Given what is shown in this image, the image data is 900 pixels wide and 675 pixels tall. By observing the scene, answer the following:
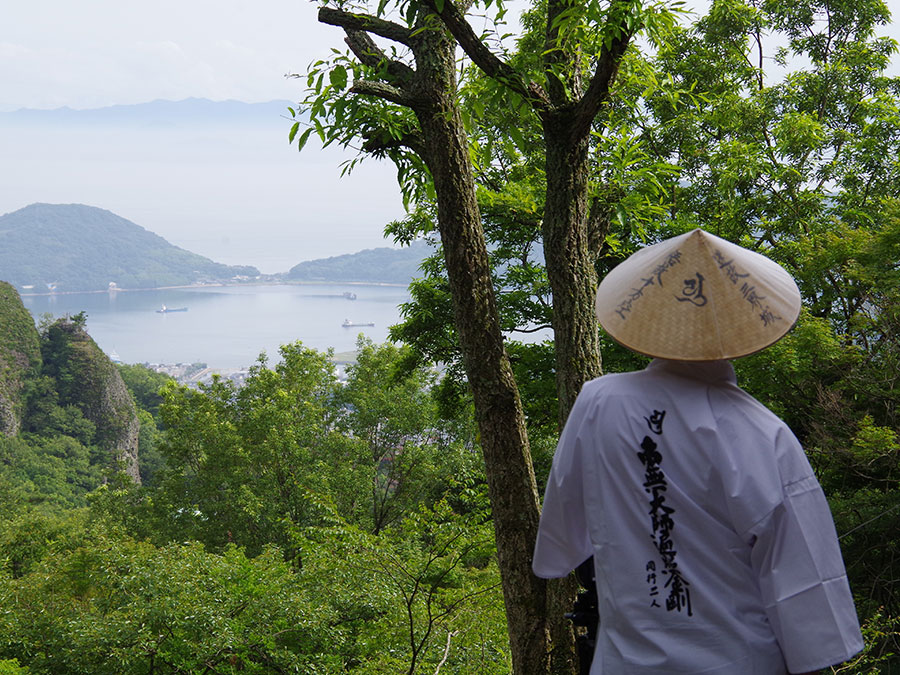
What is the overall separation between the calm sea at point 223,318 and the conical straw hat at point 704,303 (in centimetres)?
11000

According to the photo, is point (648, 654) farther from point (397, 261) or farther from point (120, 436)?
point (397, 261)

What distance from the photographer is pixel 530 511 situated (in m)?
2.80

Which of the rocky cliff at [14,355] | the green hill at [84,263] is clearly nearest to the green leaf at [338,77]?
the rocky cliff at [14,355]

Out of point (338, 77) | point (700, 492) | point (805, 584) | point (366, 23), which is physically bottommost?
point (805, 584)

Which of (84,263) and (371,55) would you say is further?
(84,263)

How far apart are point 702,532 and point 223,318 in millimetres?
170070

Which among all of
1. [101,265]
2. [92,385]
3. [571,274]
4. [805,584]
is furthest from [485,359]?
[101,265]

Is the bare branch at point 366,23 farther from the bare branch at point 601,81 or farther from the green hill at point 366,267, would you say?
the green hill at point 366,267

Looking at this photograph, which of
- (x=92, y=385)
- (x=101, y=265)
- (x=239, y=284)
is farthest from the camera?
(x=239, y=284)

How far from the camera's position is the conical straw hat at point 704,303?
1.13 meters

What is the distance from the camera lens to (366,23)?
9.48 feet

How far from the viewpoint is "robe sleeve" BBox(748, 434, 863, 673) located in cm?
102

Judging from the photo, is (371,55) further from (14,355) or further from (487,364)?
(14,355)

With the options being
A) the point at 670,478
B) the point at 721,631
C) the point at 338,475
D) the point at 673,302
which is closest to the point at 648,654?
the point at 721,631
